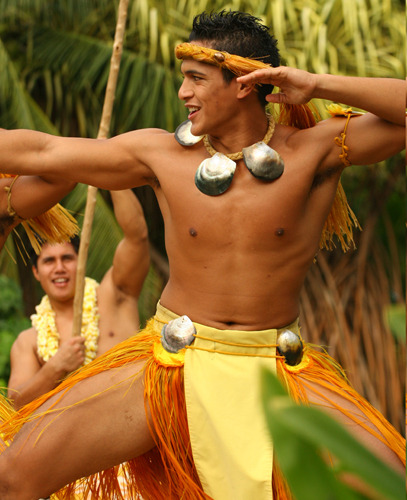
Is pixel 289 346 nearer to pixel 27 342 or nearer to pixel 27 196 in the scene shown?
pixel 27 196

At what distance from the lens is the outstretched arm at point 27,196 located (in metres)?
2.46

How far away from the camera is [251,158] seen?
2.19 meters

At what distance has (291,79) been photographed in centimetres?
208

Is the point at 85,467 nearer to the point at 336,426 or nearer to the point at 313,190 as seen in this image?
the point at 313,190

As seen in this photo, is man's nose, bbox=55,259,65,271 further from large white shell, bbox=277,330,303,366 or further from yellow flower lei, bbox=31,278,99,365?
large white shell, bbox=277,330,303,366

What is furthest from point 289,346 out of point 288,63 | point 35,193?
point 288,63

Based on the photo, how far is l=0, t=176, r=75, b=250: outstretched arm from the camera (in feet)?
8.09

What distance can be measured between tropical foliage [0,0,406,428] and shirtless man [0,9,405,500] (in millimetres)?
3466

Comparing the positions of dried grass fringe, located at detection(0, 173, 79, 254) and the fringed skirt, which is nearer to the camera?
the fringed skirt

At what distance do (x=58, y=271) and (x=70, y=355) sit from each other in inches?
25.4

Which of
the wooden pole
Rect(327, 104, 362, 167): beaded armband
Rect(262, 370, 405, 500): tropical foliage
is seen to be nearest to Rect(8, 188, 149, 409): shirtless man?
the wooden pole

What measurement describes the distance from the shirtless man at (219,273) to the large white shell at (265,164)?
0.02m

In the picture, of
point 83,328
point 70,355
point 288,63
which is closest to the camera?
point 70,355

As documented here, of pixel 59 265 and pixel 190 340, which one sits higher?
pixel 190 340
